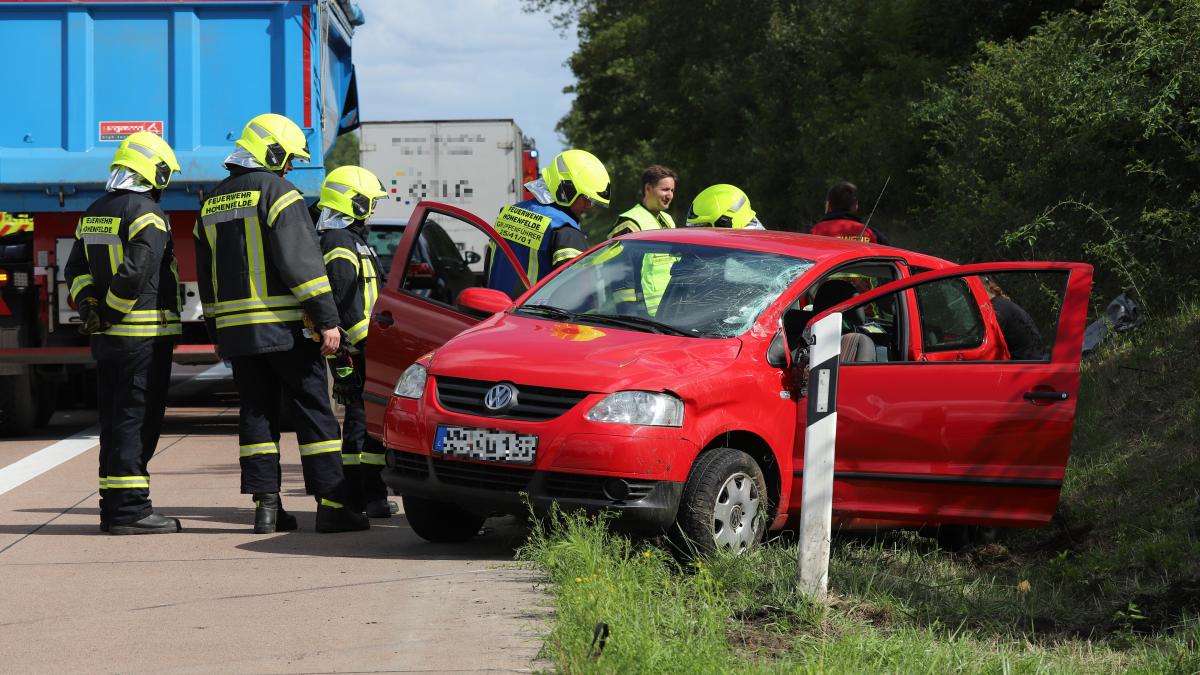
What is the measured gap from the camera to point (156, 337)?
848cm

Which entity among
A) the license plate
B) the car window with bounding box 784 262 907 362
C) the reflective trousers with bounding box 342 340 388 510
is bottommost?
the reflective trousers with bounding box 342 340 388 510

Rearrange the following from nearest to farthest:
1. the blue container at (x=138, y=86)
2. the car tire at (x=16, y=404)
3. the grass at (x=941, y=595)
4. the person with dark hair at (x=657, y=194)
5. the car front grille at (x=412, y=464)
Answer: the grass at (x=941, y=595), the car front grille at (x=412, y=464), the person with dark hair at (x=657, y=194), the blue container at (x=138, y=86), the car tire at (x=16, y=404)

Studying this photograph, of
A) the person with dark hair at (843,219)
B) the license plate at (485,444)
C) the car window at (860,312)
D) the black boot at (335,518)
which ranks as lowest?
the black boot at (335,518)

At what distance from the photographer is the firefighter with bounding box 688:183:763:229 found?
10.2 metres

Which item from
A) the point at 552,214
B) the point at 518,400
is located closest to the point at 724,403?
the point at 518,400

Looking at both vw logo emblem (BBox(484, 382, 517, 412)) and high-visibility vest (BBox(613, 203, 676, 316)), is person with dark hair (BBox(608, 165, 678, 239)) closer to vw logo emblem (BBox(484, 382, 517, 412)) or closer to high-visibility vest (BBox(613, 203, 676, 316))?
high-visibility vest (BBox(613, 203, 676, 316))

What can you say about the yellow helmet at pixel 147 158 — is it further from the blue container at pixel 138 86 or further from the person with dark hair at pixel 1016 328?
the person with dark hair at pixel 1016 328

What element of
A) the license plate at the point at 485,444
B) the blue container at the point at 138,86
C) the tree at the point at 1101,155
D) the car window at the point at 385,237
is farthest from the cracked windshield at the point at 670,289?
the car window at the point at 385,237

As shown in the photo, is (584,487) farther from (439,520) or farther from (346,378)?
(346,378)

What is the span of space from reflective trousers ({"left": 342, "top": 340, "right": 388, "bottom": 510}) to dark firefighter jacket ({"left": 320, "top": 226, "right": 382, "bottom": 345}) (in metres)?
0.14

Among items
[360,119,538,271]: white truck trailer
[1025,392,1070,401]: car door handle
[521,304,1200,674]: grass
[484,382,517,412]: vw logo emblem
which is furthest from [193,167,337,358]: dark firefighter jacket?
[360,119,538,271]: white truck trailer

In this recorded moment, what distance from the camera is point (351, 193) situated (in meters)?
8.48

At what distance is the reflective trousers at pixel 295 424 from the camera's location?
27.0ft

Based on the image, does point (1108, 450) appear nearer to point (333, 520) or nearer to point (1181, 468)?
point (1181, 468)
